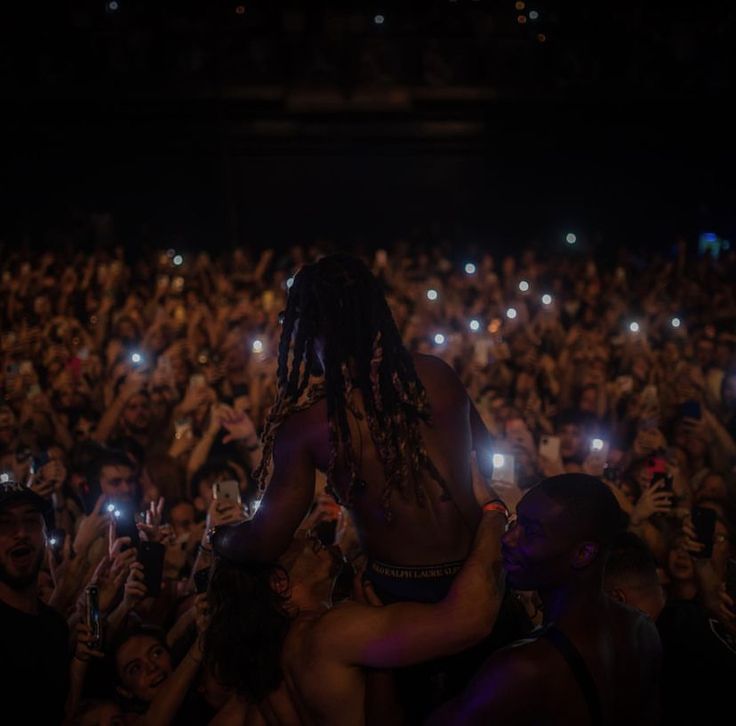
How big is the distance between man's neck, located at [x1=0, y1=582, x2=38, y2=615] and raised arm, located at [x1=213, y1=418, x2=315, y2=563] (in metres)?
0.76

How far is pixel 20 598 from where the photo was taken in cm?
263

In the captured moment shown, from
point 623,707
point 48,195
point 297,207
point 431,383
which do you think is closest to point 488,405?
point 431,383

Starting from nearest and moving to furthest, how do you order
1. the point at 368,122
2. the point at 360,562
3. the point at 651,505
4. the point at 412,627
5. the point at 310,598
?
the point at 412,627 < the point at 310,598 < the point at 360,562 < the point at 651,505 < the point at 368,122

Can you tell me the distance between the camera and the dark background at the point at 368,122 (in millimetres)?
16625

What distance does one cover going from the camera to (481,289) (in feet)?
35.6

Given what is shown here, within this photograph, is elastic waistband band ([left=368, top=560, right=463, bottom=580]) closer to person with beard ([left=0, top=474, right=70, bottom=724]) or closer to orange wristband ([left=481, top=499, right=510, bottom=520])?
orange wristband ([left=481, top=499, right=510, bottom=520])

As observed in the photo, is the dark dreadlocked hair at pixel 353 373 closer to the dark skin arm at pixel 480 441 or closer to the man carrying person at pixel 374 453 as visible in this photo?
the man carrying person at pixel 374 453

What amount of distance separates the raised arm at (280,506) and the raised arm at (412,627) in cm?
27

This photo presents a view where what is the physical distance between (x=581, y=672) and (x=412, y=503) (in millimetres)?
655

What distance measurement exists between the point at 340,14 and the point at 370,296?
1779 cm

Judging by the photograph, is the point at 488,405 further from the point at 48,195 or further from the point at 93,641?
the point at 48,195

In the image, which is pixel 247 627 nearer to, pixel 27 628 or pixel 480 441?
pixel 27 628

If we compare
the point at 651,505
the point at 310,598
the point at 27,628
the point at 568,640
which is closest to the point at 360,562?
the point at 310,598

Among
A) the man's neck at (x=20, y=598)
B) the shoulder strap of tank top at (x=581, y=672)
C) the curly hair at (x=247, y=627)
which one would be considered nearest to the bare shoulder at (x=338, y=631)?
the curly hair at (x=247, y=627)
